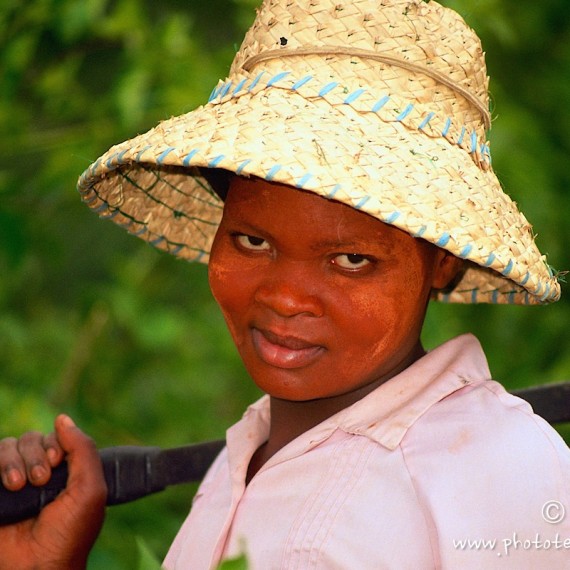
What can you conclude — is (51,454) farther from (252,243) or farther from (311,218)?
(311,218)

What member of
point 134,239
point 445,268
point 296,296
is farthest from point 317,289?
point 134,239

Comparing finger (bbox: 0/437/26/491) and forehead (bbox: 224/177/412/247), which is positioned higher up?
forehead (bbox: 224/177/412/247)

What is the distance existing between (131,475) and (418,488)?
56cm

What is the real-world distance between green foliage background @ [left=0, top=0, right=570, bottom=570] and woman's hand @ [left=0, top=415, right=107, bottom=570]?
39 centimetres

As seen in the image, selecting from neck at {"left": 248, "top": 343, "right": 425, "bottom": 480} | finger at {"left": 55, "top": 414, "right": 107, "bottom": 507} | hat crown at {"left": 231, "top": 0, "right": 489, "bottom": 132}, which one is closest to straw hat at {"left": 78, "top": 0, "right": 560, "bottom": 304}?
hat crown at {"left": 231, "top": 0, "right": 489, "bottom": 132}

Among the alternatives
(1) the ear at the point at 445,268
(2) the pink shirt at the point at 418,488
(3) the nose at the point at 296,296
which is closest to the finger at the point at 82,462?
(2) the pink shirt at the point at 418,488

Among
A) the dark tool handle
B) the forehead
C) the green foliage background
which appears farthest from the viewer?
the green foliage background

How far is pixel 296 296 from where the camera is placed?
145 cm

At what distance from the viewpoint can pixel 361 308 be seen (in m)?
1.46

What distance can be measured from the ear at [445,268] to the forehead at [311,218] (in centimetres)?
11

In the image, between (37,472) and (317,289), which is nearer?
(317,289)

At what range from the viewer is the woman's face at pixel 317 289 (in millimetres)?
1448

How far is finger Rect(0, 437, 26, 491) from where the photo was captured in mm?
1646

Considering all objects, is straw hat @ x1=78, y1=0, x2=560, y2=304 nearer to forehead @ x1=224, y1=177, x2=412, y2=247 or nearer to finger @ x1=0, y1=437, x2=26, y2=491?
forehead @ x1=224, y1=177, x2=412, y2=247
